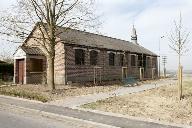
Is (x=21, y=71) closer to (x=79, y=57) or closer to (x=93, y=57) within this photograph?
(x=79, y=57)

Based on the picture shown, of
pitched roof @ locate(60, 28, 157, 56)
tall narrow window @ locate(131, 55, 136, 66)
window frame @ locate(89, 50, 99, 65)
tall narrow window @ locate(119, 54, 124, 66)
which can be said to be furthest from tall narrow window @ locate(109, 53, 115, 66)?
tall narrow window @ locate(131, 55, 136, 66)

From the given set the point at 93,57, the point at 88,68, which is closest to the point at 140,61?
the point at 93,57

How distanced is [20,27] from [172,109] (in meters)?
14.0

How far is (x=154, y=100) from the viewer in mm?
17266

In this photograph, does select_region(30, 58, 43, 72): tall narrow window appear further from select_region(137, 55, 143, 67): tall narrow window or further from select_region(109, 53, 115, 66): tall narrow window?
select_region(137, 55, 143, 67): tall narrow window

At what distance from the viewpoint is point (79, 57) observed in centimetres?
3145

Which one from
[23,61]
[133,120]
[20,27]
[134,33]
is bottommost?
[133,120]

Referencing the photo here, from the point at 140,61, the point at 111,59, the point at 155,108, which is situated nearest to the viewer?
the point at 155,108

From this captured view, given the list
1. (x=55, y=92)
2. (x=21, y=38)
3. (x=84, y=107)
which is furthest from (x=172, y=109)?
(x=21, y=38)

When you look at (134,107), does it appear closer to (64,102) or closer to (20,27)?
(64,102)

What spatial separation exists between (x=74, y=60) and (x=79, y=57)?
121 centimetres

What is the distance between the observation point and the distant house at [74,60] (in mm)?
29234

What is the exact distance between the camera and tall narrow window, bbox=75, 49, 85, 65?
31.0 meters

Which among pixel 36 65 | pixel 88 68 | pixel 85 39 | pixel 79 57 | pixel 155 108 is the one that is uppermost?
pixel 85 39
